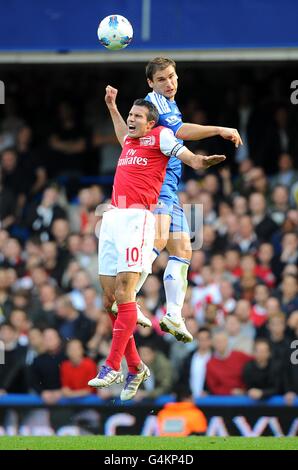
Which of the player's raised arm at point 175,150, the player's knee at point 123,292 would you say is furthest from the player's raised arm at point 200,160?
the player's knee at point 123,292

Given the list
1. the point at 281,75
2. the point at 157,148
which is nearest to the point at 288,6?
the point at 281,75

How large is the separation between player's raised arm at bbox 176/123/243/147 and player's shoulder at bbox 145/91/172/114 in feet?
0.99

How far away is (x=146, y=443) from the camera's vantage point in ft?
42.0

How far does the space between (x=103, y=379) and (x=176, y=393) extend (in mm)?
5198

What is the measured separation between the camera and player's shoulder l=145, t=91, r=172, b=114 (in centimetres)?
1213

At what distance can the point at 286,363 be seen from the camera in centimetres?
1661

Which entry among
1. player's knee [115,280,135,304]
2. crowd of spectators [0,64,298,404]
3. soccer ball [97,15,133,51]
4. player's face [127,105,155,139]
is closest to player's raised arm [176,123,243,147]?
player's face [127,105,155,139]

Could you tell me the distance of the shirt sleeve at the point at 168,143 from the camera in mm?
11875

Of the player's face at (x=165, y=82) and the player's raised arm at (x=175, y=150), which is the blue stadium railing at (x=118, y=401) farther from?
the player's face at (x=165, y=82)

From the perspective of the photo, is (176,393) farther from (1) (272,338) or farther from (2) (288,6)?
(2) (288,6)

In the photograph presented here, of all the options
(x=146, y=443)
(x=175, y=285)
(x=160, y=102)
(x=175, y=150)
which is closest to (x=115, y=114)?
(x=160, y=102)

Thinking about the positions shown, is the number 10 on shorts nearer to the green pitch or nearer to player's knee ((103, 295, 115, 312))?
player's knee ((103, 295, 115, 312))

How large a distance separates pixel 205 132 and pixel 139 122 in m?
0.76

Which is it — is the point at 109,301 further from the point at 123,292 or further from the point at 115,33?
the point at 115,33
